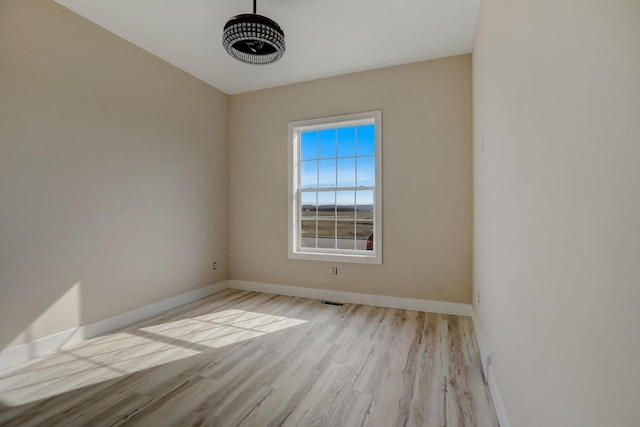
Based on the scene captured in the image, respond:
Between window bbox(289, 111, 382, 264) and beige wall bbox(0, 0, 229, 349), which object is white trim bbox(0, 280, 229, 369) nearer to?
beige wall bbox(0, 0, 229, 349)

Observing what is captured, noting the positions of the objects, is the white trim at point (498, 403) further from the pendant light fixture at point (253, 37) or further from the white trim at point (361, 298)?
the pendant light fixture at point (253, 37)

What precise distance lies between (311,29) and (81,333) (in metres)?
3.75

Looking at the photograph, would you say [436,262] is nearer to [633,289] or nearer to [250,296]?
[250,296]

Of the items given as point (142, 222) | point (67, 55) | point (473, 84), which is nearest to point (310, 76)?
point (473, 84)

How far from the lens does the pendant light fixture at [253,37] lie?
219cm

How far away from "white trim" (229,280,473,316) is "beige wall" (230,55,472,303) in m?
0.07

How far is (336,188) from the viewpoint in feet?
13.3

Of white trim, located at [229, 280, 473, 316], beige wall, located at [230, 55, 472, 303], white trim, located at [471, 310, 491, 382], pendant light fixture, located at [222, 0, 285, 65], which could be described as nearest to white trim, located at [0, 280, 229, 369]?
white trim, located at [229, 280, 473, 316]

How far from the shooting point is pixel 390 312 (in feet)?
11.3

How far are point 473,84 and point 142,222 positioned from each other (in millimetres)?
4071

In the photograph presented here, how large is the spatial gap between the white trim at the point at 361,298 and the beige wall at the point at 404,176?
0.07 meters

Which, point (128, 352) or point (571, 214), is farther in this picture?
point (128, 352)

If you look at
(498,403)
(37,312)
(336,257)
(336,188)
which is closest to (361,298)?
(336,257)

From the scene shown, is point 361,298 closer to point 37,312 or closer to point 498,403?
point 498,403
